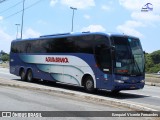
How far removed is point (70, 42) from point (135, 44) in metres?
4.29

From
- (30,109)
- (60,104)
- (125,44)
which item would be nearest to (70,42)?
(125,44)

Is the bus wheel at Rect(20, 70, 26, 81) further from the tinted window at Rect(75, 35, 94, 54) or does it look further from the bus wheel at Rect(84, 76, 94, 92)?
the bus wheel at Rect(84, 76, 94, 92)

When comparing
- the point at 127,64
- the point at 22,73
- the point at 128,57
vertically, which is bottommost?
the point at 22,73

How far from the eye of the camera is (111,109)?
13133 millimetres

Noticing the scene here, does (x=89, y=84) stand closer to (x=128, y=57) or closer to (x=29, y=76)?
(x=128, y=57)

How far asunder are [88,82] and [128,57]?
2.91 meters

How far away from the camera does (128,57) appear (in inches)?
790

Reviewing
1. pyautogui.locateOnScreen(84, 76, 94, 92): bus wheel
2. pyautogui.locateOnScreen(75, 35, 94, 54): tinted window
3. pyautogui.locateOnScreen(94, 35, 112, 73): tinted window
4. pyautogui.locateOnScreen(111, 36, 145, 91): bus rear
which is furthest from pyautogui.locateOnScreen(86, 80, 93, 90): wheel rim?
pyautogui.locateOnScreen(111, 36, 145, 91): bus rear

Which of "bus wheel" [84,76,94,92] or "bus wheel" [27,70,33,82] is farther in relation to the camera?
"bus wheel" [27,70,33,82]

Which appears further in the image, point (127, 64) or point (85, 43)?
point (85, 43)

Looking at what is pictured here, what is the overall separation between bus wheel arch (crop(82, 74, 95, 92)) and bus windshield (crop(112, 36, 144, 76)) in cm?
219

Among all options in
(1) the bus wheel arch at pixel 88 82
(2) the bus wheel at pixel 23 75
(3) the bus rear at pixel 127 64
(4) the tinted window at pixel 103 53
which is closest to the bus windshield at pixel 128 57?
(3) the bus rear at pixel 127 64

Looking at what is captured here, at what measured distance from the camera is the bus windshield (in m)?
19.8

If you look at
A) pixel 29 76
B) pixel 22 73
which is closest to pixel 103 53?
pixel 29 76
